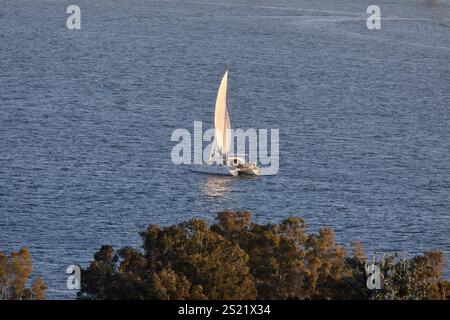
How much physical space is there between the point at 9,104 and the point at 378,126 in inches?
1536

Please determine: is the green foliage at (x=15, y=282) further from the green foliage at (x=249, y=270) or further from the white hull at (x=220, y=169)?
the white hull at (x=220, y=169)

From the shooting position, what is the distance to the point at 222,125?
4820 inches

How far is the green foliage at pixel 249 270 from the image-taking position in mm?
43438

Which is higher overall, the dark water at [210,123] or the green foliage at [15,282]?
the dark water at [210,123]

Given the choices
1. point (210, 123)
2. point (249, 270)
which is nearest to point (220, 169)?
point (210, 123)

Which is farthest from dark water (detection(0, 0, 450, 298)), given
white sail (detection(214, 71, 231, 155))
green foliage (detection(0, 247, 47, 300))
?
green foliage (detection(0, 247, 47, 300))

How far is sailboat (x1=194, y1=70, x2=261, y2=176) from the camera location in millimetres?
111938

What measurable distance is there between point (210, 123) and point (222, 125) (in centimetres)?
571

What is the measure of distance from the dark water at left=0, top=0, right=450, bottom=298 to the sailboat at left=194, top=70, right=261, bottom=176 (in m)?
1.65

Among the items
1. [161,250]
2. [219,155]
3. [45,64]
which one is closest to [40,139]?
[219,155]

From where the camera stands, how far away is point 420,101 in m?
142

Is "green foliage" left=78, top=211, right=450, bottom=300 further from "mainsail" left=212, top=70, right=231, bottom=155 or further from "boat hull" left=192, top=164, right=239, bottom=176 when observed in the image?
"mainsail" left=212, top=70, right=231, bottom=155

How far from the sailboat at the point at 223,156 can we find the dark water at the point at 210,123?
65.1 inches

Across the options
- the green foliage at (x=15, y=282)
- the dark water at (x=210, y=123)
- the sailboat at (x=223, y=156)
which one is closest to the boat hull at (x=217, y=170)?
the sailboat at (x=223, y=156)
